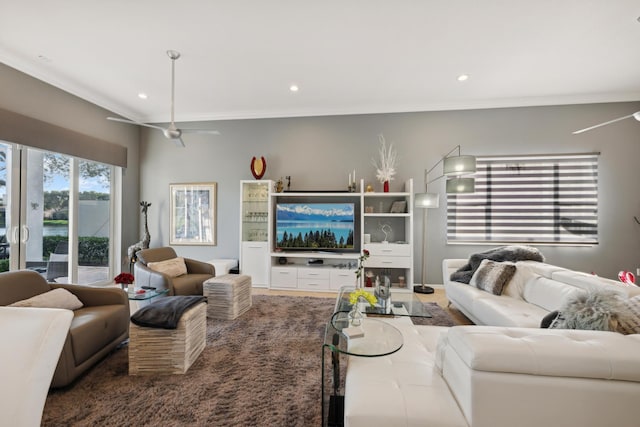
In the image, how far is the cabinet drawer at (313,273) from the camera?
4.32 m

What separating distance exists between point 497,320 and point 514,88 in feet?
11.2

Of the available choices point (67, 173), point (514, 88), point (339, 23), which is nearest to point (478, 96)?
point (514, 88)

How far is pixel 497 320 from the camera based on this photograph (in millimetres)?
2295

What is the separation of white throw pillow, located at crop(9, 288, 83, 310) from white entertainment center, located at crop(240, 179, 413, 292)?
→ 7.92 feet

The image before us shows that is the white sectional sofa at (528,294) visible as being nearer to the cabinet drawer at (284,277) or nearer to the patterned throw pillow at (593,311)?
the patterned throw pillow at (593,311)

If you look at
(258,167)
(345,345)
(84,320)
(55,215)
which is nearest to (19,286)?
(84,320)

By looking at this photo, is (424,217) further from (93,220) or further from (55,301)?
(93,220)

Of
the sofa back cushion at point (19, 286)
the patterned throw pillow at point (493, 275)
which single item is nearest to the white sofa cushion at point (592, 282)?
the patterned throw pillow at point (493, 275)

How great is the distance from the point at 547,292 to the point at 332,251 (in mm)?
2844

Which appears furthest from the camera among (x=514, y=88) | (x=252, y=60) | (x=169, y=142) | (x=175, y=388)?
(x=169, y=142)

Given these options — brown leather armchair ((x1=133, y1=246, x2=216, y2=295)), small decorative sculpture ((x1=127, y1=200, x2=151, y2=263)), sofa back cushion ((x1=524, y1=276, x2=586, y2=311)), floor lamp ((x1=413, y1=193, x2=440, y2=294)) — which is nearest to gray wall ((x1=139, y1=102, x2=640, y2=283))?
floor lamp ((x1=413, y1=193, x2=440, y2=294))

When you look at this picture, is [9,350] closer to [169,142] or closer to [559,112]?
[169,142]

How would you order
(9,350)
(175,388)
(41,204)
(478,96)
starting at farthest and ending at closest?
(478,96) → (41,204) → (175,388) → (9,350)

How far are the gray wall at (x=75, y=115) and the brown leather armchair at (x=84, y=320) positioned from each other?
2462mm
